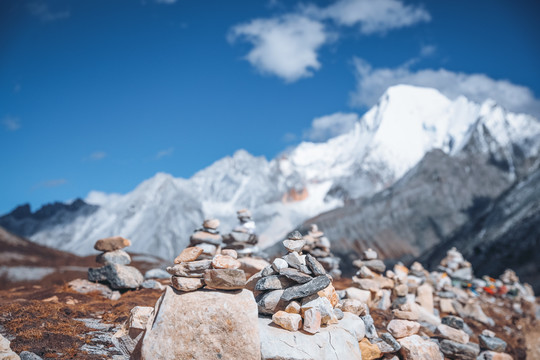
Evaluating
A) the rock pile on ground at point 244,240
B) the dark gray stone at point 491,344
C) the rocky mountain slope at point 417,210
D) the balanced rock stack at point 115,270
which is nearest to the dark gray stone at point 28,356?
the balanced rock stack at point 115,270

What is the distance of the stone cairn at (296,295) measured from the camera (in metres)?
7.56

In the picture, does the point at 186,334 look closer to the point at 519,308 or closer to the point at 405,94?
the point at 519,308

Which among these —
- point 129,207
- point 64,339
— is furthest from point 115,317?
point 129,207

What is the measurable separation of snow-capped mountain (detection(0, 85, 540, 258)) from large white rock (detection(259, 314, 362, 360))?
79.3m

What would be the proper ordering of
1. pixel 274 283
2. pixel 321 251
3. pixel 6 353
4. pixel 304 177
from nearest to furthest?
pixel 6 353, pixel 274 283, pixel 321 251, pixel 304 177

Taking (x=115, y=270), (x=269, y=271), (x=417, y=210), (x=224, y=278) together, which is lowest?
(x=224, y=278)

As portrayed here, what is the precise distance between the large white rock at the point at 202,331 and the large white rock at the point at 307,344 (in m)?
0.31

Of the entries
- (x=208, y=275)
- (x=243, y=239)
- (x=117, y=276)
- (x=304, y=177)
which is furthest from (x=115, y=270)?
(x=304, y=177)

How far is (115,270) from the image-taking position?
1269cm

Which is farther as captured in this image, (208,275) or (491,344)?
(491,344)

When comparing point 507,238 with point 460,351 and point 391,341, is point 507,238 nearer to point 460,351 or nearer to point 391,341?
point 460,351

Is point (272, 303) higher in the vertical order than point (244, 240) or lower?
lower

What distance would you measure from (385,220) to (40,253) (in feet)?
213

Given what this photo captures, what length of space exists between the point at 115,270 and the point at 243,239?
540cm
